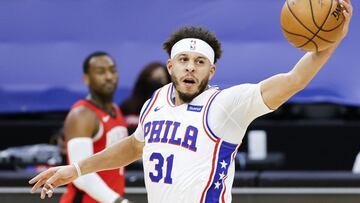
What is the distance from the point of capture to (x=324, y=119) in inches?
402

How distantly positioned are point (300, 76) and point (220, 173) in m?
0.76

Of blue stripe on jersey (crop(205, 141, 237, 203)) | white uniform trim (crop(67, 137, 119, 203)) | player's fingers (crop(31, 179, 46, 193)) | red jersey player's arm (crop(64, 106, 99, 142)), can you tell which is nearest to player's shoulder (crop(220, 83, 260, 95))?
blue stripe on jersey (crop(205, 141, 237, 203))

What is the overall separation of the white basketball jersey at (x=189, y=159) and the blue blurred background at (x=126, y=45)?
4274mm

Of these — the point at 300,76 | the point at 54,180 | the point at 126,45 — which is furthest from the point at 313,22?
the point at 126,45

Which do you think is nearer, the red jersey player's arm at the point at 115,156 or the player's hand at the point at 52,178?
the player's hand at the point at 52,178

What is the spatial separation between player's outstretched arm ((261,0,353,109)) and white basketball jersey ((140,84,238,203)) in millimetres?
419

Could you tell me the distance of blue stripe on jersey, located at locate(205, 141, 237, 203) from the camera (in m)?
5.28

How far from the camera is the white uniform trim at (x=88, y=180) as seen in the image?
24.1 ft

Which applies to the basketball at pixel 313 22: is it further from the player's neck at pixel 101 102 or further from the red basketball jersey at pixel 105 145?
the player's neck at pixel 101 102

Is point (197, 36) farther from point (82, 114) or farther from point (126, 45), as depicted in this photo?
point (126, 45)

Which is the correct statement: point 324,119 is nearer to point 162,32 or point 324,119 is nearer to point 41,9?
point 162,32

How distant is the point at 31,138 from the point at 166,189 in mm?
5425

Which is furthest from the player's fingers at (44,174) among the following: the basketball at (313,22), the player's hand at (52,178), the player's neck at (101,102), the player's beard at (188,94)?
the player's neck at (101,102)

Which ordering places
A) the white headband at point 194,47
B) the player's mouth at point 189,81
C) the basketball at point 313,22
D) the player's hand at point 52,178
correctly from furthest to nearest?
the player's hand at point 52,178 < the white headband at point 194,47 < the player's mouth at point 189,81 < the basketball at point 313,22
